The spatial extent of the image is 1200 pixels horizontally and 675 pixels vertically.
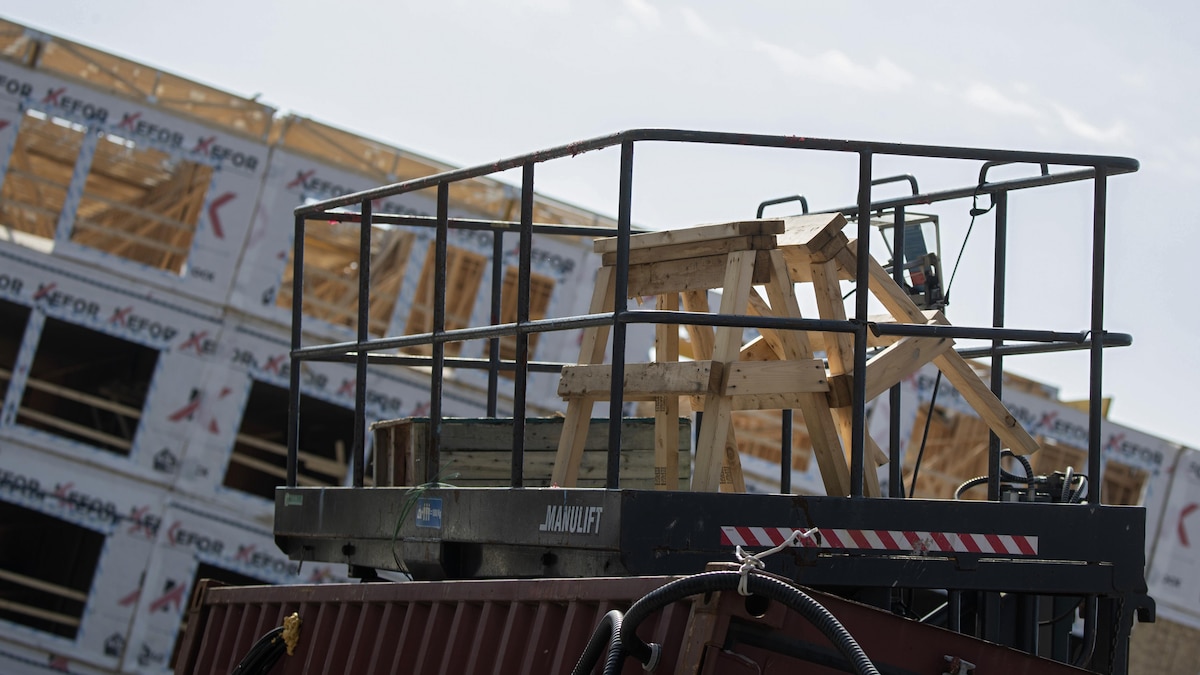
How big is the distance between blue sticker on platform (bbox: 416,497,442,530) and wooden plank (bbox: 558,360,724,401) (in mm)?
893

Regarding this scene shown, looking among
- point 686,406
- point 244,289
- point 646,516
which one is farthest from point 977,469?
point 646,516

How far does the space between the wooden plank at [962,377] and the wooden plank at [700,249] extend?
722 millimetres

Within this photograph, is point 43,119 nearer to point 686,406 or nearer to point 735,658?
point 686,406

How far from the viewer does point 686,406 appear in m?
8.05

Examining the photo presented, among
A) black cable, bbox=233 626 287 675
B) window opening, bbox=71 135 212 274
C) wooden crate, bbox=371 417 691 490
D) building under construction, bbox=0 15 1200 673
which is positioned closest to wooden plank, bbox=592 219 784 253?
wooden crate, bbox=371 417 691 490

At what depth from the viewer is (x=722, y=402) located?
6500 millimetres

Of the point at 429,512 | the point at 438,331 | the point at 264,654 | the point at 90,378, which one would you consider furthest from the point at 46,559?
the point at 438,331

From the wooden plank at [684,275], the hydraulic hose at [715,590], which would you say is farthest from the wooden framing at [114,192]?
the hydraulic hose at [715,590]

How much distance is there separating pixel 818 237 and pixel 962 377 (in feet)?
3.69

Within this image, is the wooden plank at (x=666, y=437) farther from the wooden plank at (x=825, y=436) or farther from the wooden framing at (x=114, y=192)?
the wooden framing at (x=114, y=192)

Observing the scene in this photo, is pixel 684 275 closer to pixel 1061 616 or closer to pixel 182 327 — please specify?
pixel 1061 616

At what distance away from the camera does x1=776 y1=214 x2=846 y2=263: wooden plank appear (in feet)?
22.4

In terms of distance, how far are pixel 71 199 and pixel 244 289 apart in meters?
2.95

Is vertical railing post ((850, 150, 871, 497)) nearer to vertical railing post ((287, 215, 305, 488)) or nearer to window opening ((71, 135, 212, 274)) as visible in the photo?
vertical railing post ((287, 215, 305, 488))
